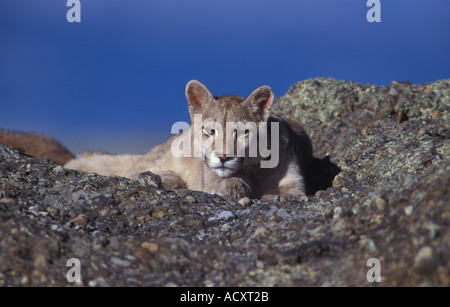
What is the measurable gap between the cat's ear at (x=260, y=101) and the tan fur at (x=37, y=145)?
22.4 ft

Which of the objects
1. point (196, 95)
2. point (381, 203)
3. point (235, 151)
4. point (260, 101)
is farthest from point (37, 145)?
A: point (381, 203)

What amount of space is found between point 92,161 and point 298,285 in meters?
9.16

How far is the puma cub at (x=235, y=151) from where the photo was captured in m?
8.38

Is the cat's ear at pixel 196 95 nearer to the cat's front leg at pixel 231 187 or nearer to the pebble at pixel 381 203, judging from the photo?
the cat's front leg at pixel 231 187

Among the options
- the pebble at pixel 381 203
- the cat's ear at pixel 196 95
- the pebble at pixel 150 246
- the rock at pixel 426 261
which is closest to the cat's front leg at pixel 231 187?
the cat's ear at pixel 196 95

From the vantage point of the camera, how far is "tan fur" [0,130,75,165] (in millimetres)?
14156

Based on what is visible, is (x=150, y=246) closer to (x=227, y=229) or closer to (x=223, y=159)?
(x=227, y=229)

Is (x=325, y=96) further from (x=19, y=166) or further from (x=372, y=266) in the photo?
(x=372, y=266)

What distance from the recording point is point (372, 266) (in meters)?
4.41

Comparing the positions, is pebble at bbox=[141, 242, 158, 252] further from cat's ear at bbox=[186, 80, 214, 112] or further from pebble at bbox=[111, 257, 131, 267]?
cat's ear at bbox=[186, 80, 214, 112]

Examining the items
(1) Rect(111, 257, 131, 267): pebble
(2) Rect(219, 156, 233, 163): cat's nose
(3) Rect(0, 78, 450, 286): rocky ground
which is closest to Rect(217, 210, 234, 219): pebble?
(3) Rect(0, 78, 450, 286): rocky ground
